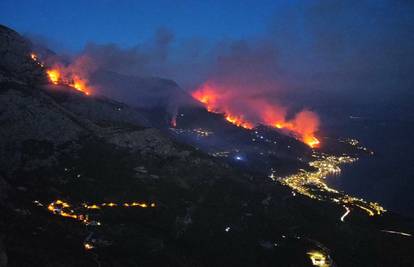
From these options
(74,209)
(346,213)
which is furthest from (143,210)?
(346,213)

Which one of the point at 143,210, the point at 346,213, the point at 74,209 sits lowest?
the point at 74,209

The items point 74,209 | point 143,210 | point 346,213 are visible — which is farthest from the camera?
point 346,213

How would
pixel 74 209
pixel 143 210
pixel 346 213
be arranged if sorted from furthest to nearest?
pixel 346 213
pixel 143 210
pixel 74 209

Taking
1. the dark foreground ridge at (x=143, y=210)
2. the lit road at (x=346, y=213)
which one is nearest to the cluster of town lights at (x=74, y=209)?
the dark foreground ridge at (x=143, y=210)

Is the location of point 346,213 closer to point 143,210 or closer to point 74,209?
point 143,210

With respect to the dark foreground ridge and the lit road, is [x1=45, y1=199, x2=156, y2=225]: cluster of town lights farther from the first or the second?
the lit road

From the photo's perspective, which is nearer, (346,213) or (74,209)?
(74,209)

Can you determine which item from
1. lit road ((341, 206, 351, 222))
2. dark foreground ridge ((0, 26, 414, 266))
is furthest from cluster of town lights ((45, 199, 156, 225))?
lit road ((341, 206, 351, 222))

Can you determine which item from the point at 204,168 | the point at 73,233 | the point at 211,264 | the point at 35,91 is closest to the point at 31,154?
the point at 35,91

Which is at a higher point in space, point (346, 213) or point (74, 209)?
point (346, 213)
